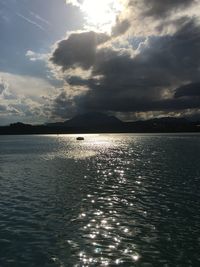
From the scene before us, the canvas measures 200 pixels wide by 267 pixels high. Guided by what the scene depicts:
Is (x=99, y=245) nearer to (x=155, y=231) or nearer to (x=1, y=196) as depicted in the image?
(x=155, y=231)

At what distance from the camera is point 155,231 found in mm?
29641

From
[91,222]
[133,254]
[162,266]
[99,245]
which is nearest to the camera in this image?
[162,266]

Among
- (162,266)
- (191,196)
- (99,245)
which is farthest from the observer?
(191,196)

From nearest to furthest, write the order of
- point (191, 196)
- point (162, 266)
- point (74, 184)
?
point (162, 266), point (191, 196), point (74, 184)

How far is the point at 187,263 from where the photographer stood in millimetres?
22797

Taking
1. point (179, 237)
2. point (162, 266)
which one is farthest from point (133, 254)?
point (179, 237)

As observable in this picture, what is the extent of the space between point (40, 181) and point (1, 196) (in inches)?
565

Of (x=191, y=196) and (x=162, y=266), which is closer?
(x=162, y=266)

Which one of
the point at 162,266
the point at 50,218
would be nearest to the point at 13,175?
the point at 50,218

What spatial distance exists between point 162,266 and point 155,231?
735 centimetres

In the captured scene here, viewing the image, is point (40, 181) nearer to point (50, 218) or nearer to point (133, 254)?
point (50, 218)

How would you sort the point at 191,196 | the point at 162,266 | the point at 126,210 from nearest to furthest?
1. the point at 162,266
2. the point at 126,210
3. the point at 191,196

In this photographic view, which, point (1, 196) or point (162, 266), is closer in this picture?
point (162, 266)

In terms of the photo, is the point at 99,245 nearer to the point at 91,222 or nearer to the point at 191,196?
the point at 91,222
